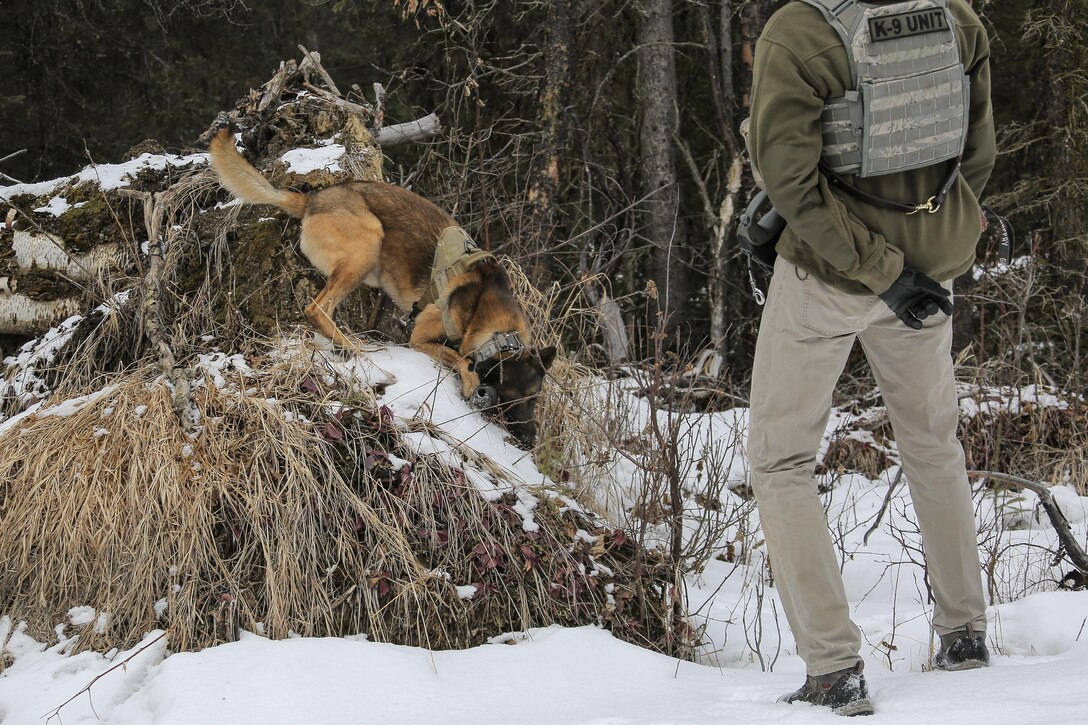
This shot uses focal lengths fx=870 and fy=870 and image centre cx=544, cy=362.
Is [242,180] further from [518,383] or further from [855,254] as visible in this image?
[855,254]

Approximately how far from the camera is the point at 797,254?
2.47 metres

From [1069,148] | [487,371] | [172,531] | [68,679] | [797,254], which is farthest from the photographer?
[1069,148]

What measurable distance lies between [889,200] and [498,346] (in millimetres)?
2476

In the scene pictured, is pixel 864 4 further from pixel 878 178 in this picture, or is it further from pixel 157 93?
pixel 157 93

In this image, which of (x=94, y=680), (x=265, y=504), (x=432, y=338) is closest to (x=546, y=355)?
(x=432, y=338)

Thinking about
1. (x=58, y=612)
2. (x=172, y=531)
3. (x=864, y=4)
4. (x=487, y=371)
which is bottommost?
(x=58, y=612)

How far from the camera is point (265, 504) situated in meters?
3.63

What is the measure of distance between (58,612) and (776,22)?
3594mm

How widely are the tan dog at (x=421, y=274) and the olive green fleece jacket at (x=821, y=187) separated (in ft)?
7.51

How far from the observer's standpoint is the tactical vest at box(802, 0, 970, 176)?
7.74 feet

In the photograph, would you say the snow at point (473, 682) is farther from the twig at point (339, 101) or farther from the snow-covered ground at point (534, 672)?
the twig at point (339, 101)

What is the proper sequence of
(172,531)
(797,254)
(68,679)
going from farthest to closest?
1. (172,531)
2. (68,679)
3. (797,254)

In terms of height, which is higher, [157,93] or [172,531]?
[157,93]

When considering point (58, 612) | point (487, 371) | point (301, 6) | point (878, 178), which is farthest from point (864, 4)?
point (301, 6)
